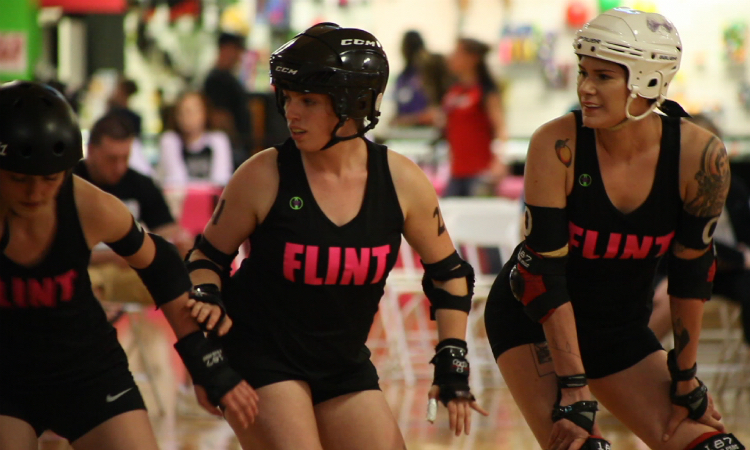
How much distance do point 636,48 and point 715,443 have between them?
1130 mm

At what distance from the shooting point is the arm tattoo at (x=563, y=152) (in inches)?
114

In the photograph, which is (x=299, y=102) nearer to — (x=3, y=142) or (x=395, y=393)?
(x=3, y=142)

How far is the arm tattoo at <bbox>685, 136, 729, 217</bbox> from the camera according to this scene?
114 inches

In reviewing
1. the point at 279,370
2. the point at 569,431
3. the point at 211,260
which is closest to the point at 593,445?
the point at 569,431

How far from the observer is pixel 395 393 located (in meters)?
6.01

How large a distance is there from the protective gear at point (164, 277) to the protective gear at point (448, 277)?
73 cm

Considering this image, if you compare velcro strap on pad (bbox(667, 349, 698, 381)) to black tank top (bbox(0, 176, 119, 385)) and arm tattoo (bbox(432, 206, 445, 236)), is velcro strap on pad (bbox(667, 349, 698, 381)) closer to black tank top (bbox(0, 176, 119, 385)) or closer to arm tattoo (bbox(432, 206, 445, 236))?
arm tattoo (bbox(432, 206, 445, 236))

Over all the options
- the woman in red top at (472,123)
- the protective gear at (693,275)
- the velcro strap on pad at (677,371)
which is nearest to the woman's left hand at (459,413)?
the velcro strap on pad at (677,371)

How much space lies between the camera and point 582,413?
284 cm

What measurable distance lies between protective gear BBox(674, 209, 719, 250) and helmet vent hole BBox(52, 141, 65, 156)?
1.75m

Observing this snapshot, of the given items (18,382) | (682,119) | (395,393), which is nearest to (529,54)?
(395,393)

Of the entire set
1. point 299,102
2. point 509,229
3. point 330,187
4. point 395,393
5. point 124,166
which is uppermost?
point 299,102

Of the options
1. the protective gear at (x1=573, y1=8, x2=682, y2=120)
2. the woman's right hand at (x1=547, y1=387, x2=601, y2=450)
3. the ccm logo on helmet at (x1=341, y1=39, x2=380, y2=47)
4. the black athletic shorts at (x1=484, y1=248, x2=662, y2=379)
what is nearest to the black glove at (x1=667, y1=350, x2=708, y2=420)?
the black athletic shorts at (x1=484, y1=248, x2=662, y2=379)

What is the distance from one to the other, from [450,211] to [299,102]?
3.79 m
